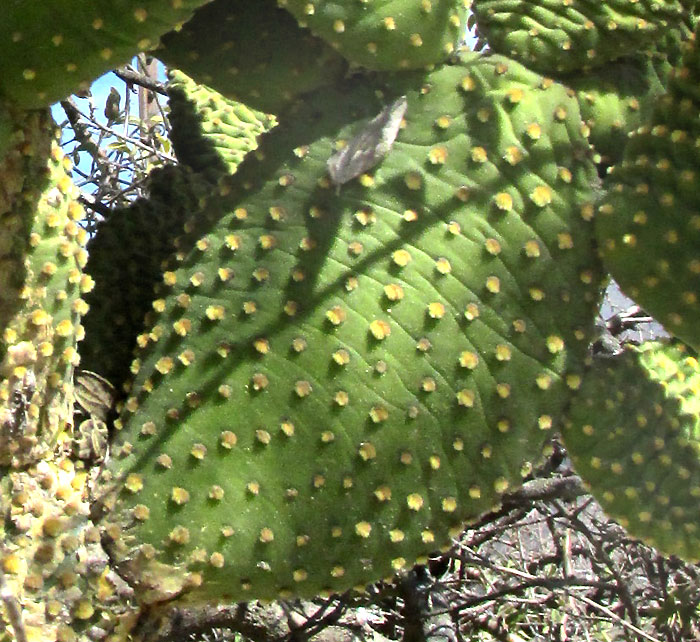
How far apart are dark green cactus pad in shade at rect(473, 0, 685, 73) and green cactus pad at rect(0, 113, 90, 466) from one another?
567 millimetres

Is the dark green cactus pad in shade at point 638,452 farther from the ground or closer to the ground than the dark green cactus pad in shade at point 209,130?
closer to the ground

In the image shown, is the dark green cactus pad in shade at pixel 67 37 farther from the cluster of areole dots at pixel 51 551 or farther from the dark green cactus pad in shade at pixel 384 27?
the cluster of areole dots at pixel 51 551

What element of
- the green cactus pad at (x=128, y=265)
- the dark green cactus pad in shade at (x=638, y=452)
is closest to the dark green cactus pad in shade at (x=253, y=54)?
the green cactus pad at (x=128, y=265)

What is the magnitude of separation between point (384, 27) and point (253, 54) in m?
0.21

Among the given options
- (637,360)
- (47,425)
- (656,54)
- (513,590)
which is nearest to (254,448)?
(47,425)

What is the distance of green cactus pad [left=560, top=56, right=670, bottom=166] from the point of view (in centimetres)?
110

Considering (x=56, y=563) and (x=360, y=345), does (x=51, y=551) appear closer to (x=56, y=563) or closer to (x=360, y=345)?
(x=56, y=563)

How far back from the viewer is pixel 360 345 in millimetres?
948

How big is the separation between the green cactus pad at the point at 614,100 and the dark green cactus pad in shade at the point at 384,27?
19 cm

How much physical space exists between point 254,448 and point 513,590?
115 cm

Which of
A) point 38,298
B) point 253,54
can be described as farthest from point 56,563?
point 253,54

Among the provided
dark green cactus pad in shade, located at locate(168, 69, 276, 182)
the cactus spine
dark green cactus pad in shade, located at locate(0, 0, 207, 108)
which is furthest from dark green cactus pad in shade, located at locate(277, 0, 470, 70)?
dark green cactus pad in shade, located at locate(168, 69, 276, 182)

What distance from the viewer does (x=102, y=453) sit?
99cm

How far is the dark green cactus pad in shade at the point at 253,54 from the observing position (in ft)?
3.51
